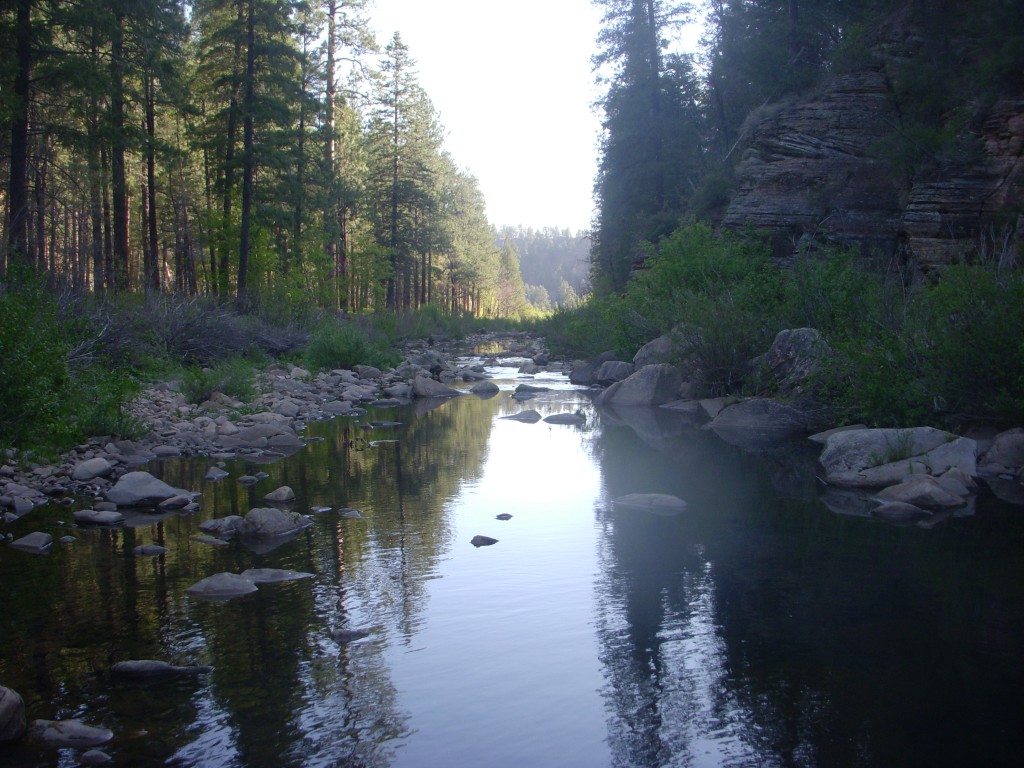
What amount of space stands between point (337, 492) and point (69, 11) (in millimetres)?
12703

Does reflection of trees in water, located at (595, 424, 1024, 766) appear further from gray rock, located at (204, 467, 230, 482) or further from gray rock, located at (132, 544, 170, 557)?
gray rock, located at (204, 467, 230, 482)

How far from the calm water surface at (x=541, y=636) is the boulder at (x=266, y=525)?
0.24m

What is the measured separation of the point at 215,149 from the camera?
28641 millimetres

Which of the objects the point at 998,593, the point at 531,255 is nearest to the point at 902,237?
the point at 998,593

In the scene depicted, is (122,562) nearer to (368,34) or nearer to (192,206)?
(192,206)

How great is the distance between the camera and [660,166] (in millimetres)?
32812

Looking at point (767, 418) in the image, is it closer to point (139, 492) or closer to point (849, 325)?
point (849, 325)

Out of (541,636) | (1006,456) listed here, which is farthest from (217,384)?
(1006,456)

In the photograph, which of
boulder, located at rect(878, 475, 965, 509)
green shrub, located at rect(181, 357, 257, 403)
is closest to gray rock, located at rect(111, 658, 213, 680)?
boulder, located at rect(878, 475, 965, 509)

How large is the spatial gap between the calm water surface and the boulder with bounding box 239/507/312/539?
237mm

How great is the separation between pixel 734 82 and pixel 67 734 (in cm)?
3104

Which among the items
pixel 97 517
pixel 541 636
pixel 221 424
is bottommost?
pixel 541 636

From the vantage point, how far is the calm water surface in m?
3.79

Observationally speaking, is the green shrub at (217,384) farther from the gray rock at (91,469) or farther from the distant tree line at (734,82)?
the distant tree line at (734,82)
